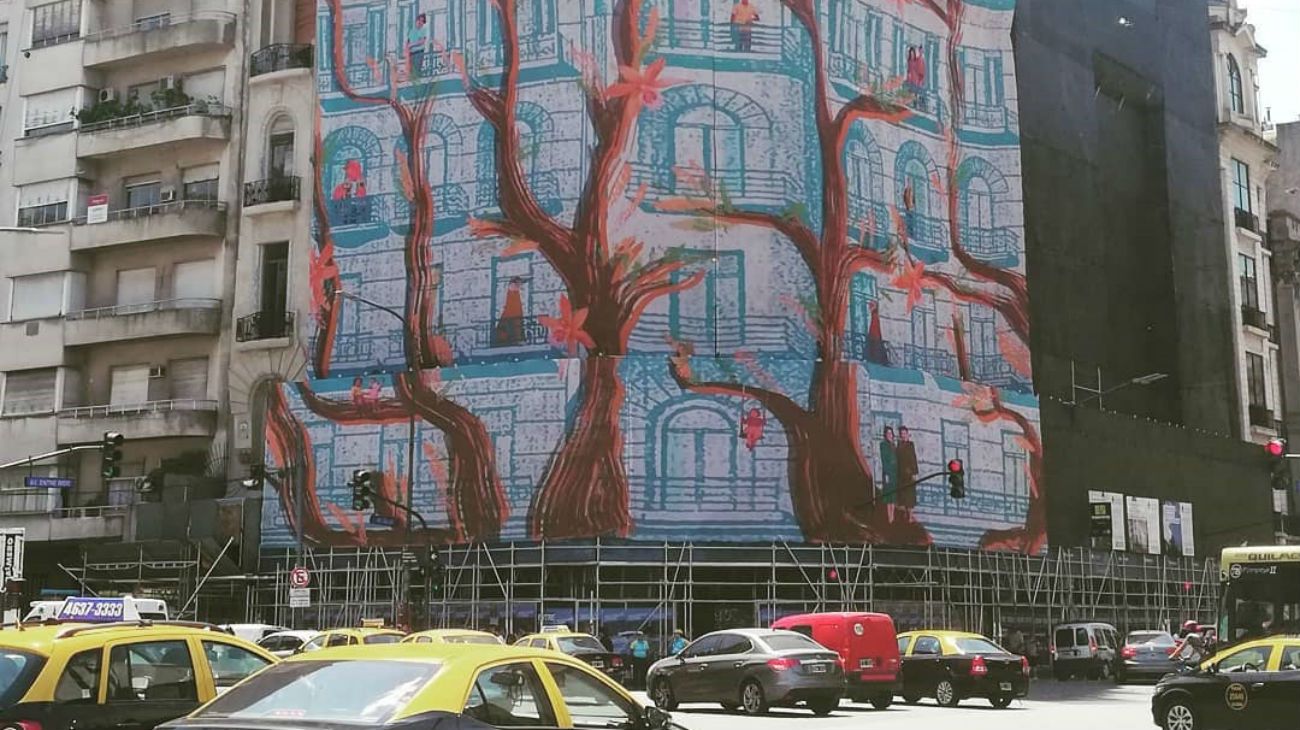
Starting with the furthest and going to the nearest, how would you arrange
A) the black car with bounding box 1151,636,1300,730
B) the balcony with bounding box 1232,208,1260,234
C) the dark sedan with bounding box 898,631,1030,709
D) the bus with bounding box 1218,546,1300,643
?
the balcony with bounding box 1232,208,1260,234
the dark sedan with bounding box 898,631,1030,709
the bus with bounding box 1218,546,1300,643
the black car with bounding box 1151,636,1300,730

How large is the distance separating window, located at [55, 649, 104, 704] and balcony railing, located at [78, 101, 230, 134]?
39.8 meters

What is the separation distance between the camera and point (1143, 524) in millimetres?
48969

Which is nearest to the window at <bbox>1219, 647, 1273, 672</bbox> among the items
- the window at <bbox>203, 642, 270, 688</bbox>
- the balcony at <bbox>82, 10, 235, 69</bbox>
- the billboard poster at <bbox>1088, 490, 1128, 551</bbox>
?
the window at <bbox>203, 642, 270, 688</bbox>

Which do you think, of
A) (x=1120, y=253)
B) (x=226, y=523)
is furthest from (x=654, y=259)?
(x=1120, y=253)

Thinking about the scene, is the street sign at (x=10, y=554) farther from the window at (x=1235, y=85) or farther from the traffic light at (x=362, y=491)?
the window at (x=1235, y=85)

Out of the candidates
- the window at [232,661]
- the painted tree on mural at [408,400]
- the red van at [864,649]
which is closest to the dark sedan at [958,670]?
the red van at [864,649]

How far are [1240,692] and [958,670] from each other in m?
9.80

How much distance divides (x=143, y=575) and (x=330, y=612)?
6.66 metres

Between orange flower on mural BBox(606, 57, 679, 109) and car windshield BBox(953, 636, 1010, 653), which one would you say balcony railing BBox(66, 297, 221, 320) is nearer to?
orange flower on mural BBox(606, 57, 679, 109)

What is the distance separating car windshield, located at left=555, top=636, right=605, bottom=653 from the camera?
28.9m

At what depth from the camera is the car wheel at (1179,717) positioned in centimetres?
1819

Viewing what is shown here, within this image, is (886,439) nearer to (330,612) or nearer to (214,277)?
(330,612)

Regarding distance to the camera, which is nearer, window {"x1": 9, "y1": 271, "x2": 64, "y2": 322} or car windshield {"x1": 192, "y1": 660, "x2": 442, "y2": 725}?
car windshield {"x1": 192, "y1": 660, "x2": 442, "y2": 725}

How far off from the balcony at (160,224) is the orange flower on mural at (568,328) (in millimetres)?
12810
